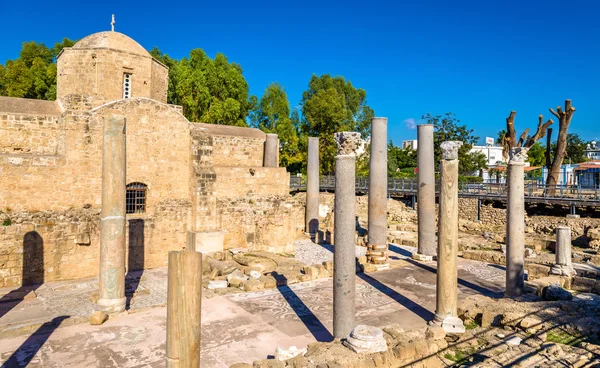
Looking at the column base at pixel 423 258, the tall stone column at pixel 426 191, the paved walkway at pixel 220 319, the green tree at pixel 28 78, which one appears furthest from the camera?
the green tree at pixel 28 78

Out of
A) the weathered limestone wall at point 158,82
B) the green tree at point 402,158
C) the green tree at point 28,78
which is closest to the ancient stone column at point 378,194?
the weathered limestone wall at point 158,82

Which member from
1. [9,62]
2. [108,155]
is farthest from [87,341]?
[9,62]

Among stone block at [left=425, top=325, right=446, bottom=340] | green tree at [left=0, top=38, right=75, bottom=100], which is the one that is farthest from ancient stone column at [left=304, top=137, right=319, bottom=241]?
green tree at [left=0, top=38, right=75, bottom=100]

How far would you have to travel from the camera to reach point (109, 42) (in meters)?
16.9

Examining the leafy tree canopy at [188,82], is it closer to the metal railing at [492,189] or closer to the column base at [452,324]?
the metal railing at [492,189]

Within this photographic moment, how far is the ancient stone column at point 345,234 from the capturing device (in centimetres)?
789

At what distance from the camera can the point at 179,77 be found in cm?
3350

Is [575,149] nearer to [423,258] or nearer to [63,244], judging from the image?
[423,258]

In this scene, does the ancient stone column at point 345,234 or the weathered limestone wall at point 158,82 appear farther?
the weathered limestone wall at point 158,82

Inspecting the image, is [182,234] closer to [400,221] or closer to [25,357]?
Result: [25,357]

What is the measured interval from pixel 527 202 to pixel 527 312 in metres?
18.1

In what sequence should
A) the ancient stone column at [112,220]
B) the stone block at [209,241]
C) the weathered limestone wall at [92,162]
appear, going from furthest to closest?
the stone block at [209,241], the weathered limestone wall at [92,162], the ancient stone column at [112,220]

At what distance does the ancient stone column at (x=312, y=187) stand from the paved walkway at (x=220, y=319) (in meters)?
9.08

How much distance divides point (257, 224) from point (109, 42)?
9471mm
